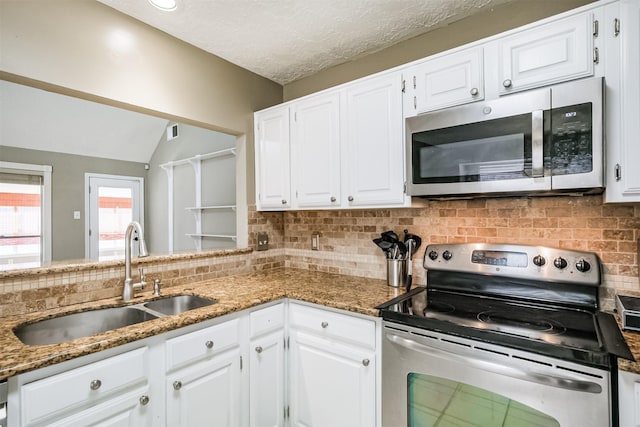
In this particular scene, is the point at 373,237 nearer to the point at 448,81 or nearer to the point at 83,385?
the point at 448,81

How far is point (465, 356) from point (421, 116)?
45.4 inches

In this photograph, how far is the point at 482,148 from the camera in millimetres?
1505

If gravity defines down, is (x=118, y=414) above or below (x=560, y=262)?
below

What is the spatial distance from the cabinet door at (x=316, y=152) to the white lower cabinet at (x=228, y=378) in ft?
2.42

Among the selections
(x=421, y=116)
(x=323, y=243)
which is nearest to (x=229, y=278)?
(x=323, y=243)

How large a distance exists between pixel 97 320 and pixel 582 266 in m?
2.36

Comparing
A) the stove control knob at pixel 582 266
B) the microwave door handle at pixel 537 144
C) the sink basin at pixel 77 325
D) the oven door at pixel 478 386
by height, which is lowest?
the oven door at pixel 478 386

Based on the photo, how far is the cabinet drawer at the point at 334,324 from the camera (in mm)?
1608

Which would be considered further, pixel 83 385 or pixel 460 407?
pixel 460 407

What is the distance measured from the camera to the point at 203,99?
7.30 ft

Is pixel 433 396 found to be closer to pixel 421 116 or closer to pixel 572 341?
pixel 572 341

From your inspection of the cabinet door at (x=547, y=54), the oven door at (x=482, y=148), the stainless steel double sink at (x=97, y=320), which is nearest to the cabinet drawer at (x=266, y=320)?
the stainless steel double sink at (x=97, y=320)

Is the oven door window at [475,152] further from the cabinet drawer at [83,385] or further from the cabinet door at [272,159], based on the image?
the cabinet drawer at [83,385]

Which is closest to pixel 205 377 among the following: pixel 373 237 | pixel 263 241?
pixel 263 241
